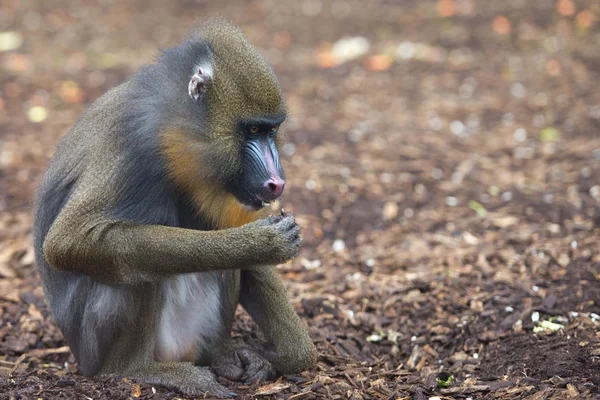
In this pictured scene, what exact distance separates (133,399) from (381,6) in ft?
34.7

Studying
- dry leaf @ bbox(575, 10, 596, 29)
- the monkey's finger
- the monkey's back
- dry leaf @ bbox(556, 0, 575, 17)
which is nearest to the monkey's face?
the monkey's finger

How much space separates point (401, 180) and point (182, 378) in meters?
3.63

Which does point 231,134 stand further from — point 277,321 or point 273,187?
point 277,321

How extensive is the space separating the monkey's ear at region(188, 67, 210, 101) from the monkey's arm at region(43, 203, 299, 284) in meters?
0.58

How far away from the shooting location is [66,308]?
4.10 m

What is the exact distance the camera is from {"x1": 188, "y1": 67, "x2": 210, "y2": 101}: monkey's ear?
3641 millimetres

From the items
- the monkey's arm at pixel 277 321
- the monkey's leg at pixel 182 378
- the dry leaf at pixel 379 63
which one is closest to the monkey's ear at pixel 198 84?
the monkey's arm at pixel 277 321

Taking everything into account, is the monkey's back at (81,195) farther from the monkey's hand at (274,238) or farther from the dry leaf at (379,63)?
the dry leaf at (379,63)

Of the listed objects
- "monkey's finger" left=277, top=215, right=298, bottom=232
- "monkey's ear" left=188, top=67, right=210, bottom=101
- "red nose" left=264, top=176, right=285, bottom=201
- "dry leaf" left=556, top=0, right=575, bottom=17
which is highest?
"monkey's ear" left=188, top=67, right=210, bottom=101

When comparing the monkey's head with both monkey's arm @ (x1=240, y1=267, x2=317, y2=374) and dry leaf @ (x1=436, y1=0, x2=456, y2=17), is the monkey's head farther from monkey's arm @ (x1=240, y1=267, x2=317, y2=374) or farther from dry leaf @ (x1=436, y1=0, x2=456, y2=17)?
dry leaf @ (x1=436, y1=0, x2=456, y2=17)

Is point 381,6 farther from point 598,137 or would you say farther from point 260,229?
point 260,229

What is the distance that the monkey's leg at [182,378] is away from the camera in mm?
3934

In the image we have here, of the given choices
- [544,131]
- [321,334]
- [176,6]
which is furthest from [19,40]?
[321,334]

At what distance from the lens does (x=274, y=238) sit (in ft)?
11.7
